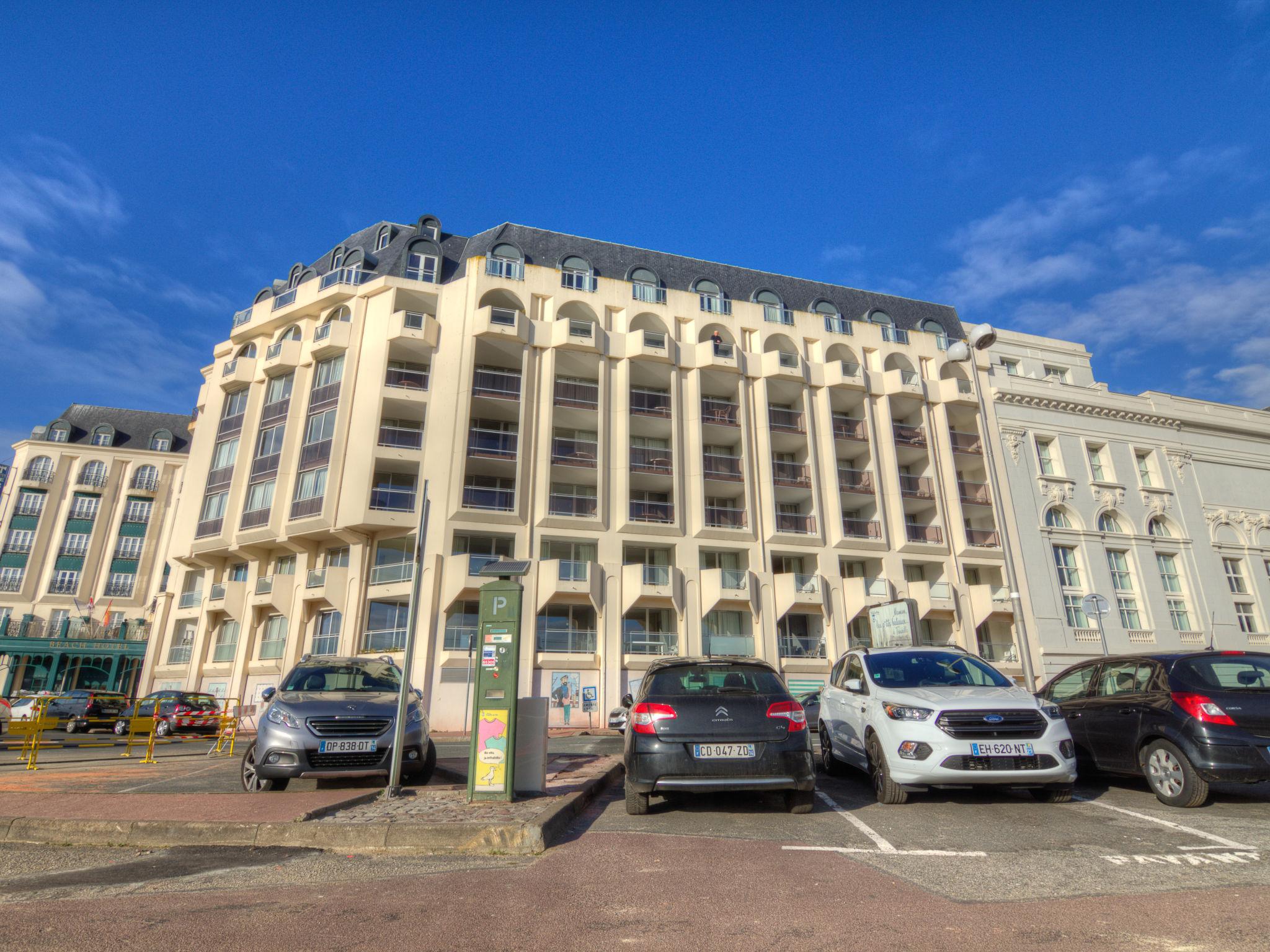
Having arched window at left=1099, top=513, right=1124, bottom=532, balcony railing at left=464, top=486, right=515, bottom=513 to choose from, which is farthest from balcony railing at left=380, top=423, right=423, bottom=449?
arched window at left=1099, top=513, right=1124, bottom=532

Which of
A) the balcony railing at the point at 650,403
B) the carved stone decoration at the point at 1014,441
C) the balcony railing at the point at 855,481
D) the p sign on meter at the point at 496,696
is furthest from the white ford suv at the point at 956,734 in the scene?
the carved stone decoration at the point at 1014,441

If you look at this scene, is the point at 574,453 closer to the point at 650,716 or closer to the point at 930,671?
the point at 930,671

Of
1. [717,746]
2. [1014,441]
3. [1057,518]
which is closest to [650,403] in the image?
[1014,441]

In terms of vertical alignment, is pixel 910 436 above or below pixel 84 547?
above

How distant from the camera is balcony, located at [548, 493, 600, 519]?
28953mm

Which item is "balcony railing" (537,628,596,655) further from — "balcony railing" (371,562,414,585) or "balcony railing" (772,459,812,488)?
"balcony railing" (772,459,812,488)

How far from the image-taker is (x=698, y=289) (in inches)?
1473

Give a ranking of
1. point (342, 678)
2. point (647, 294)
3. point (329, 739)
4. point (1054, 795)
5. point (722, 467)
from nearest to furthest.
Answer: point (1054, 795) < point (329, 739) < point (342, 678) < point (722, 467) < point (647, 294)

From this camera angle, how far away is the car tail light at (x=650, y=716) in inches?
260

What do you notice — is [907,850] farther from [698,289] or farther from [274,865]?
[698,289]

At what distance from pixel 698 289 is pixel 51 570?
51836 millimetres

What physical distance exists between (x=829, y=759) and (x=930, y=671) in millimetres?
2661

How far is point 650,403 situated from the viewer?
32688 millimetres

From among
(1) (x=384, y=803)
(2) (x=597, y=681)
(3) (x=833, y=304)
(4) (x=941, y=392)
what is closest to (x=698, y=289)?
(3) (x=833, y=304)
